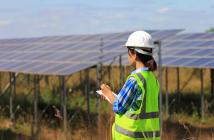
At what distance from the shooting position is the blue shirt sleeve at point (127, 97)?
13.1ft

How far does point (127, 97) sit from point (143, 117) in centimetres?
22

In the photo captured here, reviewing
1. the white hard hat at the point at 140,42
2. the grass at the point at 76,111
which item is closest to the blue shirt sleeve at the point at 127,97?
the white hard hat at the point at 140,42

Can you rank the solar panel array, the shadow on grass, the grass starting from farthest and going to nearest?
1. the grass
2. the solar panel array
3. the shadow on grass

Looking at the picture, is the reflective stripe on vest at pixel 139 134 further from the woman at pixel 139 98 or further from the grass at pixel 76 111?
the grass at pixel 76 111

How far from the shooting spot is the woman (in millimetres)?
4004

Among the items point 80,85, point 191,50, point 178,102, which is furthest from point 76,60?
point 80,85

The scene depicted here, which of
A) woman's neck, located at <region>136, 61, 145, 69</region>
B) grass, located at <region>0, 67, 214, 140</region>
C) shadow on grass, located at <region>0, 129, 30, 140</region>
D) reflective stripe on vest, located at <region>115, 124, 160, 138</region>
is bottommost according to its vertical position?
grass, located at <region>0, 67, 214, 140</region>

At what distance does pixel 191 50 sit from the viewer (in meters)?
16.2

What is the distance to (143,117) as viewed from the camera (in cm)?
403

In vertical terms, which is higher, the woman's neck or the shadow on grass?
the woman's neck

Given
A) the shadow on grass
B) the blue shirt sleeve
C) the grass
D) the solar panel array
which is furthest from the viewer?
the grass

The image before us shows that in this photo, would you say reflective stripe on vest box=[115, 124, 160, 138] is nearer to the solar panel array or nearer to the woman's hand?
the woman's hand

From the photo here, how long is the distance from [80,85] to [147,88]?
18.0 meters

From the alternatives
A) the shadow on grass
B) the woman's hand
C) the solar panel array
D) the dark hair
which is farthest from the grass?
the dark hair
